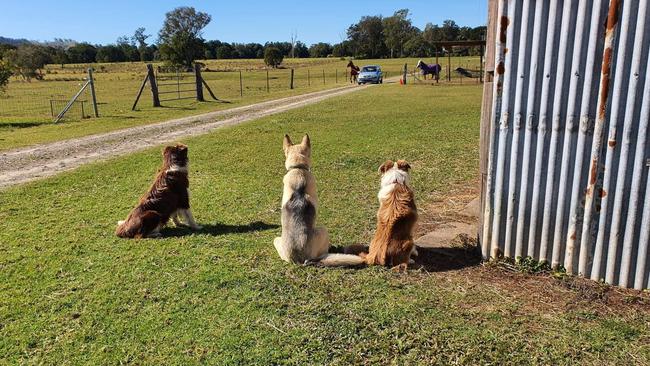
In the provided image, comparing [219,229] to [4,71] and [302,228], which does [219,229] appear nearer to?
[302,228]

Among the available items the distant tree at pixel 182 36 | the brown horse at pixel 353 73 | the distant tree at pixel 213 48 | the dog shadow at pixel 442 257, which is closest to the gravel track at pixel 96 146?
the dog shadow at pixel 442 257

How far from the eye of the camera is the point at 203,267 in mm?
5293

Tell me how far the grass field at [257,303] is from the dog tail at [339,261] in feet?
0.32

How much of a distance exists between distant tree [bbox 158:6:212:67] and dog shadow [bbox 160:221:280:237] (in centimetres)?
6668

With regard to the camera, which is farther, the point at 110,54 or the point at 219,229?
the point at 110,54

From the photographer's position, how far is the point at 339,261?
5129 millimetres

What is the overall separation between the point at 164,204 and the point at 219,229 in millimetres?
841

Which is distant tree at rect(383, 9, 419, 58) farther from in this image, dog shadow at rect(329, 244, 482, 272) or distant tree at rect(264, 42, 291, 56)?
dog shadow at rect(329, 244, 482, 272)

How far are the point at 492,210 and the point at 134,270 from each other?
405 cm

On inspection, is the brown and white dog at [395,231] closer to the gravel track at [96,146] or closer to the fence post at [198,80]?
the gravel track at [96,146]

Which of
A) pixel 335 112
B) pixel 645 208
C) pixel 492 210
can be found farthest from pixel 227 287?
pixel 335 112

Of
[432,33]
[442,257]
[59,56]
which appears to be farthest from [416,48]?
[442,257]

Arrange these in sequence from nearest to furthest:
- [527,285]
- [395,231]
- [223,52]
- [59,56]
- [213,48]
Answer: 1. [527,285]
2. [395,231]
3. [59,56]
4. [223,52]
5. [213,48]

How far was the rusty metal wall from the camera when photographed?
4.16 metres
